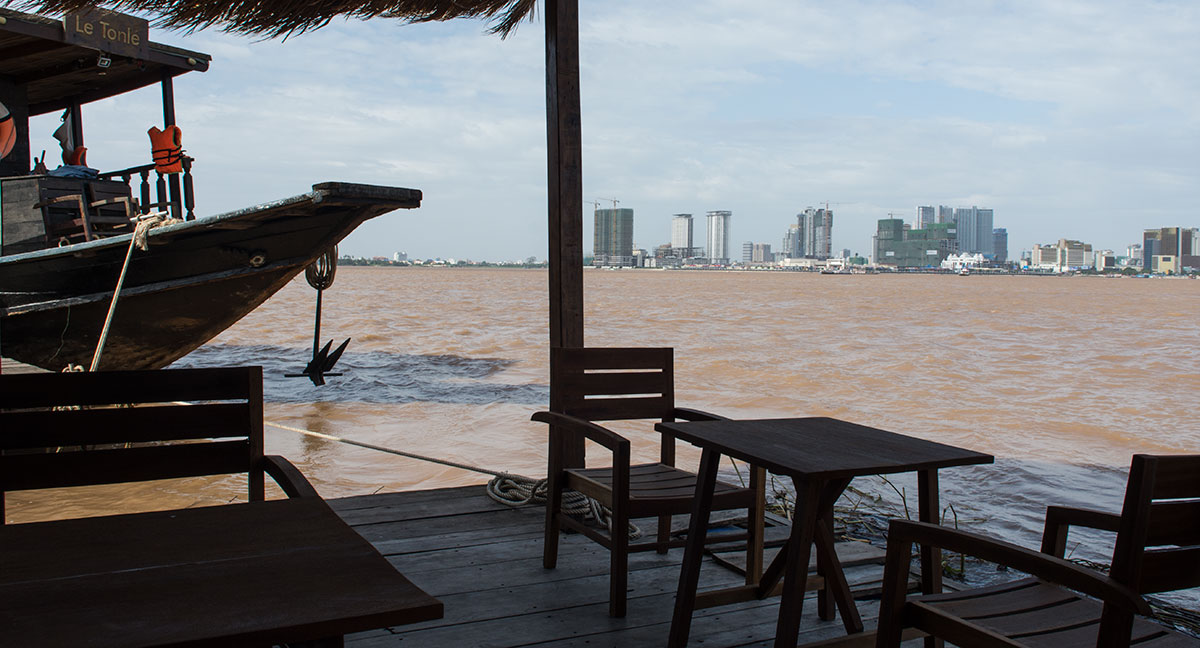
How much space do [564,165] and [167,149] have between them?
5.18m

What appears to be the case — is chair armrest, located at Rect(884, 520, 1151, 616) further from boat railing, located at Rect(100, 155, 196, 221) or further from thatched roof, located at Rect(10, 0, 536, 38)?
boat railing, located at Rect(100, 155, 196, 221)

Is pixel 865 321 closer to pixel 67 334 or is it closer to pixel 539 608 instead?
pixel 67 334

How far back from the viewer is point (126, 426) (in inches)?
81.5

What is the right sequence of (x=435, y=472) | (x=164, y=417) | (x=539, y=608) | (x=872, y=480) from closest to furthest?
(x=164, y=417), (x=539, y=608), (x=872, y=480), (x=435, y=472)

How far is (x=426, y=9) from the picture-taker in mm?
3549

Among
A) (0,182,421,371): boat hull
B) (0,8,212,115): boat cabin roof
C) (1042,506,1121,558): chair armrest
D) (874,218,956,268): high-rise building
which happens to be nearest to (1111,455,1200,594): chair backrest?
(1042,506,1121,558): chair armrest

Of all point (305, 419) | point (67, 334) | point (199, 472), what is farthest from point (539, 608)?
point (305, 419)

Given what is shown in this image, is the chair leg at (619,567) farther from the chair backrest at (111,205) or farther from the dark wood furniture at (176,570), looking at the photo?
the chair backrest at (111,205)

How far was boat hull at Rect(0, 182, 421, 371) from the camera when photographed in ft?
22.2

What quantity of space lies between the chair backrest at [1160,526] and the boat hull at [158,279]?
554 centimetres

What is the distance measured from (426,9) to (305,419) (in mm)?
6672

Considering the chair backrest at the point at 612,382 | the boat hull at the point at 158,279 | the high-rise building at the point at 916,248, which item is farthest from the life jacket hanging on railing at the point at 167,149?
the high-rise building at the point at 916,248

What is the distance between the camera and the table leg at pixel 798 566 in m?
2.02

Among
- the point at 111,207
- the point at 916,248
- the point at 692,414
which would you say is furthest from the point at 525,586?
the point at 916,248
